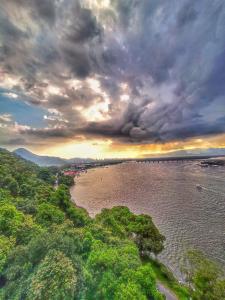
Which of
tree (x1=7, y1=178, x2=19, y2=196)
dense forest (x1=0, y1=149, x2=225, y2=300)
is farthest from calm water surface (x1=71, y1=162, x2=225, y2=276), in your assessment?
tree (x1=7, y1=178, x2=19, y2=196)

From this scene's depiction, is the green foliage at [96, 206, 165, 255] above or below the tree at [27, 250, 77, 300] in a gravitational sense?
below

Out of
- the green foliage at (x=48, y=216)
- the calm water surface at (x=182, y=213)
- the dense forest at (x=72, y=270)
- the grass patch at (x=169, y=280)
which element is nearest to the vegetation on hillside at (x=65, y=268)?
the dense forest at (x=72, y=270)

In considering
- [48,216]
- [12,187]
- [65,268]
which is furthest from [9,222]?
[12,187]

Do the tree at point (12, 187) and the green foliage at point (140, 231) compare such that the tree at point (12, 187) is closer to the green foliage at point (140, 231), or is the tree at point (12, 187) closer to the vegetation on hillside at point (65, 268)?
the vegetation on hillside at point (65, 268)

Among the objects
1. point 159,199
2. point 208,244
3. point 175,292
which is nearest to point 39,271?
point 175,292

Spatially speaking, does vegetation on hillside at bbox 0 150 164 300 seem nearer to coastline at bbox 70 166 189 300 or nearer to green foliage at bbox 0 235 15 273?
green foliage at bbox 0 235 15 273
